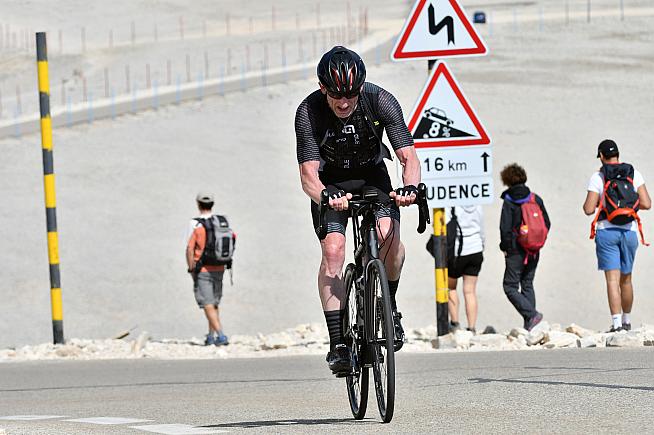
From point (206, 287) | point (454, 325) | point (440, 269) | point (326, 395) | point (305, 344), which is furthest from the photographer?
point (206, 287)

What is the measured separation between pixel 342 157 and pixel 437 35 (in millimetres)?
5788

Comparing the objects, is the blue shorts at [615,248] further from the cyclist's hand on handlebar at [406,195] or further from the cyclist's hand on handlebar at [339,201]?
the cyclist's hand on handlebar at [339,201]

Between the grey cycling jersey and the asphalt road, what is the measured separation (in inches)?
54.7

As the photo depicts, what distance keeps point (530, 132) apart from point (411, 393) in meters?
26.6

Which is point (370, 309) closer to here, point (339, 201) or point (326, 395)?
point (339, 201)

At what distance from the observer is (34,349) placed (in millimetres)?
15477

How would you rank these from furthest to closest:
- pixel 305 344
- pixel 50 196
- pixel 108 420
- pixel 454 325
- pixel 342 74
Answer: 1. pixel 50 196
2. pixel 454 325
3. pixel 305 344
4. pixel 108 420
5. pixel 342 74

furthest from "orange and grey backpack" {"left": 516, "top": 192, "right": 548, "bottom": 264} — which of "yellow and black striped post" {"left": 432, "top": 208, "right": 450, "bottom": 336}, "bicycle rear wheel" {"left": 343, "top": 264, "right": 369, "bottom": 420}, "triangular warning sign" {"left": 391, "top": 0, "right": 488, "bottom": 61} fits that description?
"bicycle rear wheel" {"left": 343, "top": 264, "right": 369, "bottom": 420}

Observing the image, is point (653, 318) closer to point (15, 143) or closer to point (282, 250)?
point (282, 250)

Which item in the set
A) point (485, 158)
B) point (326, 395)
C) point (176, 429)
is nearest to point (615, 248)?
point (485, 158)

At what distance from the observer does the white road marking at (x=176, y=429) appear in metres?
7.35

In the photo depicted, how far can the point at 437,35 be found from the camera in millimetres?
13250

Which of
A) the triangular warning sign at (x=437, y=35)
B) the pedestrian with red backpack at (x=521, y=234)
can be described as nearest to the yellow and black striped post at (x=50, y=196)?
the triangular warning sign at (x=437, y=35)

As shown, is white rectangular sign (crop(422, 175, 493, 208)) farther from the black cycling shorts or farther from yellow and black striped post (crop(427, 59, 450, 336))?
the black cycling shorts
